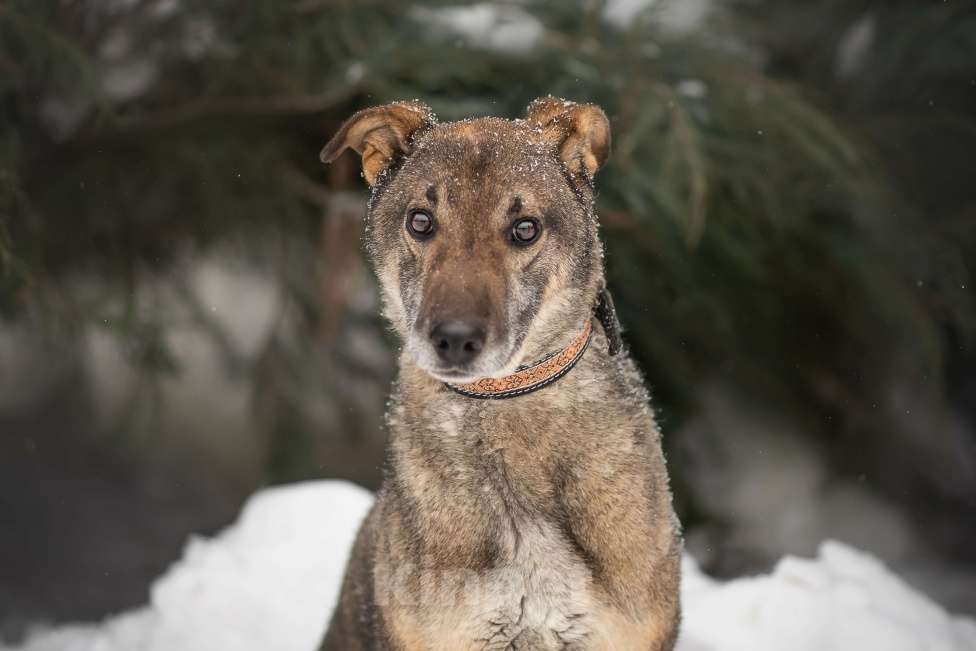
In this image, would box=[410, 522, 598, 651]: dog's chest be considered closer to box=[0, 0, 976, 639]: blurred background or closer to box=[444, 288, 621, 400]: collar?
box=[444, 288, 621, 400]: collar

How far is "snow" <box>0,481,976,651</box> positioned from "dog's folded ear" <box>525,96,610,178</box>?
2.34m

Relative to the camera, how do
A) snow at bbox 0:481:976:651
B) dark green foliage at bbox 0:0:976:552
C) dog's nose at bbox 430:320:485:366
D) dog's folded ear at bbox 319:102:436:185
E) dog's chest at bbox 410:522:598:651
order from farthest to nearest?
dark green foliage at bbox 0:0:976:552, snow at bbox 0:481:976:651, dog's folded ear at bbox 319:102:436:185, dog's chest at bbox 410:522:598:651, dog's nose at bbox 430:320:485:366

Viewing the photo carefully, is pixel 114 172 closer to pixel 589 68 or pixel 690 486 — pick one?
pixel 589 68

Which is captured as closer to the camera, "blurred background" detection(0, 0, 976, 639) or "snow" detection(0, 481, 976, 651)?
"snow" detection(0, 481, 976, 651)

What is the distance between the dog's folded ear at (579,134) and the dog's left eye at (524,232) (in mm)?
311

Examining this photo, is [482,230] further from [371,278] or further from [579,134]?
[371,278]

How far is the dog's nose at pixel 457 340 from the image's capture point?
2.44 metres

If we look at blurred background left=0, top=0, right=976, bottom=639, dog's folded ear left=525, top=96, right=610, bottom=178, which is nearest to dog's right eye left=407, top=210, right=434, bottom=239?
dog's folded ear left=525, top=96, right=610, bottom=178

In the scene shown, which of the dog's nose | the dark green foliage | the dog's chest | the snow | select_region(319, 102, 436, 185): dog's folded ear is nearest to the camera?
the dog's nose

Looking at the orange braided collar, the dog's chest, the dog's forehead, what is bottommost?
the dog's chest

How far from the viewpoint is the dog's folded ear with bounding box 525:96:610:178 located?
2938 mm

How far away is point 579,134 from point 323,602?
314 centimetres

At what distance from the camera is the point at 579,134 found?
2949 millimetres

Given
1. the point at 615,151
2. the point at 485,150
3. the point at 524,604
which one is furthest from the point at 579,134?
the point at 615,151
